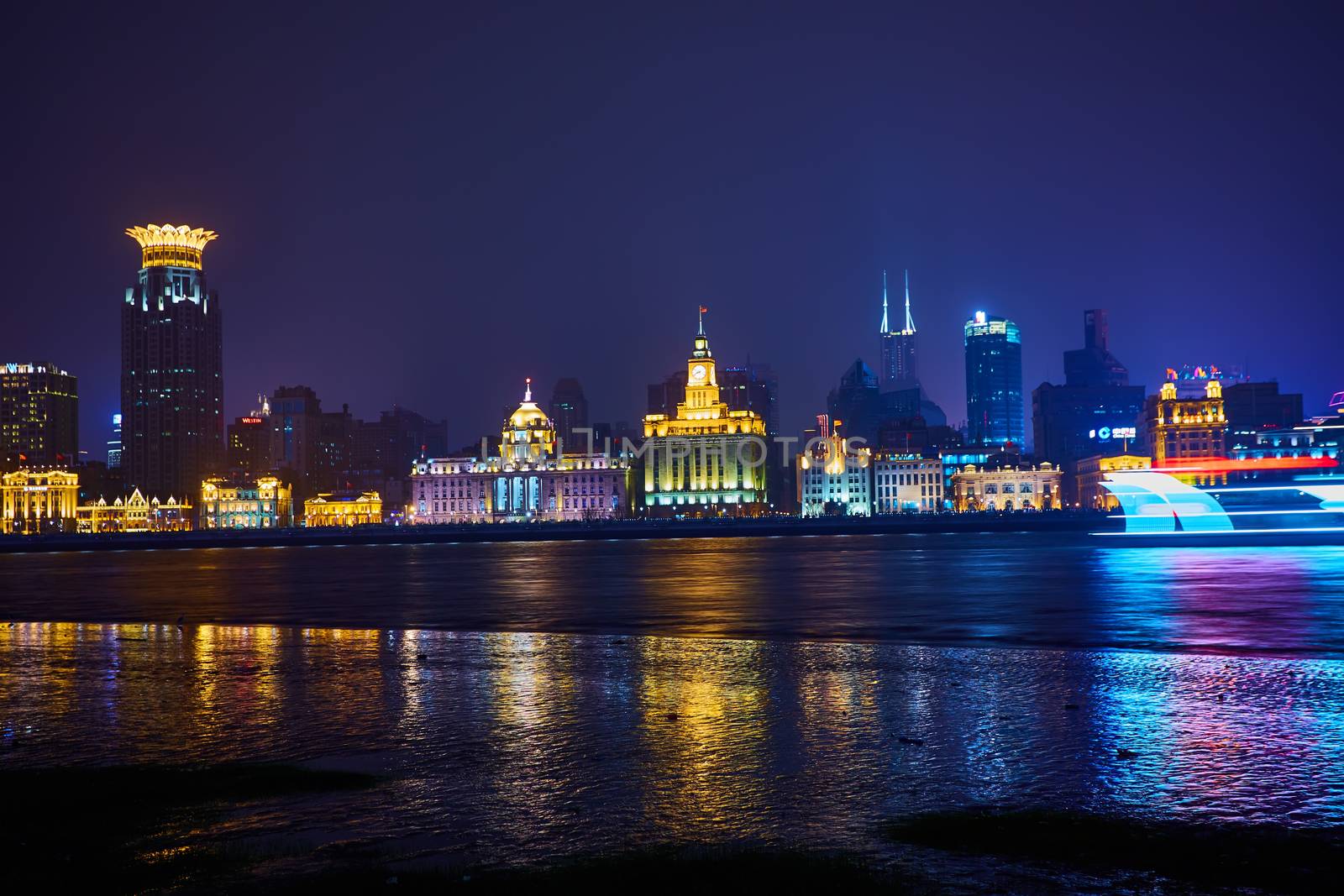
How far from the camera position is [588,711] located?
1344 centimetres

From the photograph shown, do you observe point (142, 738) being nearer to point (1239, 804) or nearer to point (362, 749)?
point (362, 749)

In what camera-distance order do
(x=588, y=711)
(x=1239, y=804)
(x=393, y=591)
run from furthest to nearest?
(x=393, y=591) < (x=588, y=711) < (x=1239, y=804)

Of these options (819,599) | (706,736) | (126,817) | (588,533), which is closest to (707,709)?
(706,736)

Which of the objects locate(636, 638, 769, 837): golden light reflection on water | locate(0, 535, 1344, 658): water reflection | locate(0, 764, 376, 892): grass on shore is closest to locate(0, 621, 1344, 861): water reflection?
locate(636, 638, 769, 837): golden light reflection on water

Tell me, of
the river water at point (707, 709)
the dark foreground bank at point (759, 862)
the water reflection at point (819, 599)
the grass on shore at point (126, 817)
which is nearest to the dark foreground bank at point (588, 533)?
the water reflection at point (819, 599)

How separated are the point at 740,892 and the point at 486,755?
179 inches

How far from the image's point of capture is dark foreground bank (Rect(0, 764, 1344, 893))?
7281mm

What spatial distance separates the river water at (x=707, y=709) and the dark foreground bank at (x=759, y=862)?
0.33 metres

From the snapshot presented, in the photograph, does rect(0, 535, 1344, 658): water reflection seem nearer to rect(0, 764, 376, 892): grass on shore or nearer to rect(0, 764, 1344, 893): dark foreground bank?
rect(0, 764, 1344, 893): dark foreground bank

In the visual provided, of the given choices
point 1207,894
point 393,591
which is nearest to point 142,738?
point 1207,894

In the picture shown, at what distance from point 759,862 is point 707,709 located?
578cm

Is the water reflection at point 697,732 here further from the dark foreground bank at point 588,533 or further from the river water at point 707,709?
the dark foreground bank at point 588,533

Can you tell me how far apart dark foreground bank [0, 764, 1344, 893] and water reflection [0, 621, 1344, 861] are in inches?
13.3

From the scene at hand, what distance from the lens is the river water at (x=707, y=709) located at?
904cm
